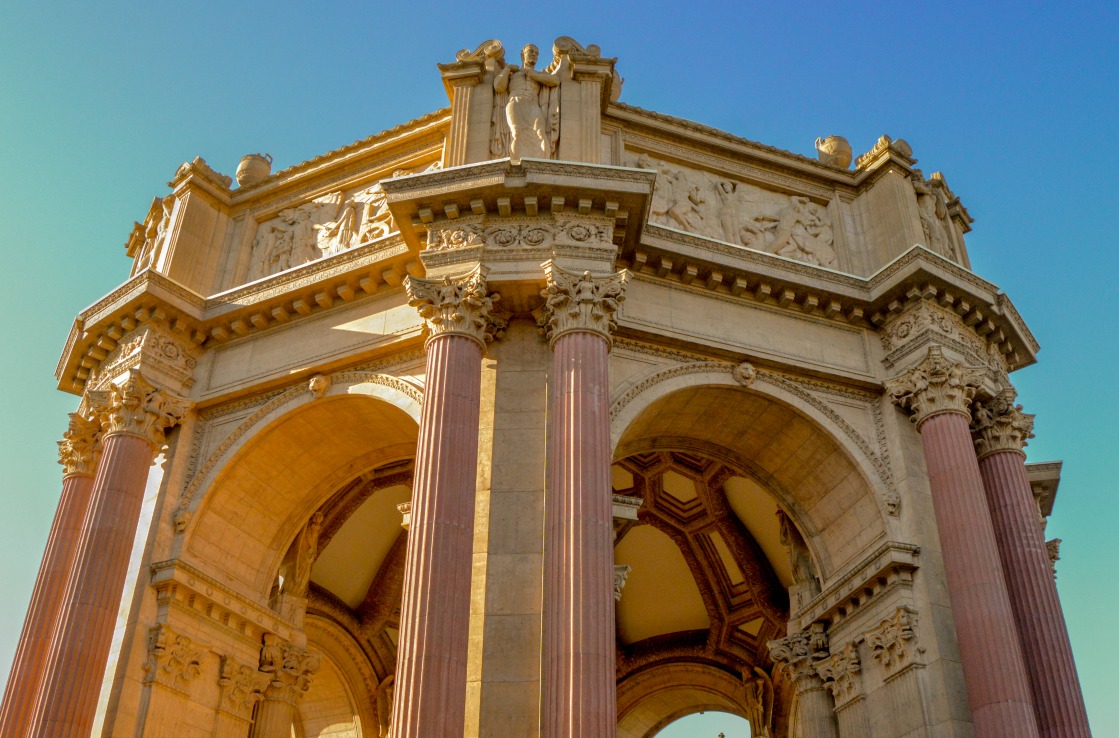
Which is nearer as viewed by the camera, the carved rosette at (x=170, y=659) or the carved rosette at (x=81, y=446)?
the carved rosette at (x=170, y=659)

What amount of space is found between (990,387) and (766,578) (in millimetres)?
12075

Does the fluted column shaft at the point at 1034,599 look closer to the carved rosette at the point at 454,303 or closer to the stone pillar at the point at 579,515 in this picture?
the stone pillar at the point at 579,515

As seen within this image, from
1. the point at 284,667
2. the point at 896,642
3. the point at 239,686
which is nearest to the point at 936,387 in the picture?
the point at 896,642

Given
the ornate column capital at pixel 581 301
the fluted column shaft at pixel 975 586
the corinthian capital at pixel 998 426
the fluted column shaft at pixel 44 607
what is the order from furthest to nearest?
the corinthian capital at pixel 998 426, the fluted column shaft at pixel 44 607, the ornate column capital at pixel 581 301, the fluted column shaft at pixel 975 586

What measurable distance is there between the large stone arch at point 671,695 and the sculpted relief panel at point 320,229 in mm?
18291

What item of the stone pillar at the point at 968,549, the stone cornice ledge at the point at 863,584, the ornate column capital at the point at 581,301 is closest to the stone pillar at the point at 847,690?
the stone cornice ledge at the point at 863,584

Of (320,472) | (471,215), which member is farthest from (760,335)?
(320,472)

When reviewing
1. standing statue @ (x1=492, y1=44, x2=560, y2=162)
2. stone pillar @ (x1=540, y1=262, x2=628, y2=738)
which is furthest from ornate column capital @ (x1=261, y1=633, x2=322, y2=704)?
standing statue @ (x1=492, y1=44, x2=560, y2=162)

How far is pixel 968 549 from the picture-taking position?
1883 centimetres

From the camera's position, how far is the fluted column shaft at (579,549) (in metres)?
14.6

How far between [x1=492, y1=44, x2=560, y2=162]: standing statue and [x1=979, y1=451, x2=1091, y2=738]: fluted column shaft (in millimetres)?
10854

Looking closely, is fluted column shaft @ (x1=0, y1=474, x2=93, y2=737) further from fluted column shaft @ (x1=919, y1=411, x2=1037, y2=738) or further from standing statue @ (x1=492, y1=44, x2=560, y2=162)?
fluted column shaft @ (x1=919, y1=411, x2=1037, y2=738)

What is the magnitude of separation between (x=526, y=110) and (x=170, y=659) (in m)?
12.4

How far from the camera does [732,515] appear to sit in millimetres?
32375
